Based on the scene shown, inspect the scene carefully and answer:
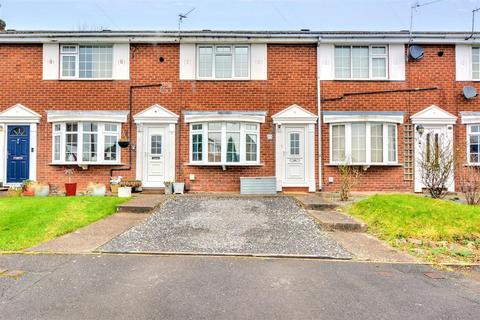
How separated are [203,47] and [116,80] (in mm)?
3626

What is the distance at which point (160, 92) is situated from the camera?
1313 centimetres

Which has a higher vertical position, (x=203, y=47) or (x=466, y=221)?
(x=203, y=47)

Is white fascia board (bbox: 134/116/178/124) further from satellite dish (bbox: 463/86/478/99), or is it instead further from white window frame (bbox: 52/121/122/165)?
satellite dish (bbox: 463/86/478/99)

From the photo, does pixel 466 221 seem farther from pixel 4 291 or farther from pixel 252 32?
pixel 252 32

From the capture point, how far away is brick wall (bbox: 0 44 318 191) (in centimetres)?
1301

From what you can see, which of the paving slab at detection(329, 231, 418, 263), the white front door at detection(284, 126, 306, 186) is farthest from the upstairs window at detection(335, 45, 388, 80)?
the paving slab at detection(329, 231, 418, 263)

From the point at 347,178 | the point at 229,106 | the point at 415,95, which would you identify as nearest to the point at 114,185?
the point at 229,106

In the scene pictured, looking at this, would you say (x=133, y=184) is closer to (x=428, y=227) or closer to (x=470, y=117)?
(x=428, y=227)

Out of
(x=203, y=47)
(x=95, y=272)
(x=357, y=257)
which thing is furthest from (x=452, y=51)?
(x=95, y=272)

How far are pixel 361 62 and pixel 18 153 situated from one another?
13.8 m

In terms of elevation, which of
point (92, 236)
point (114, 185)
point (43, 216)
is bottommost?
point (92, 236)

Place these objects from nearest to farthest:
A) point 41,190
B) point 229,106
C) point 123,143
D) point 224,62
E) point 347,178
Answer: point 347,178
point 41,190
point 123,143
point 229,106
point 224,62

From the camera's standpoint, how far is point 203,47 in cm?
1326

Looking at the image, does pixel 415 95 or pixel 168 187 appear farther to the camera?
pixel 415 95
